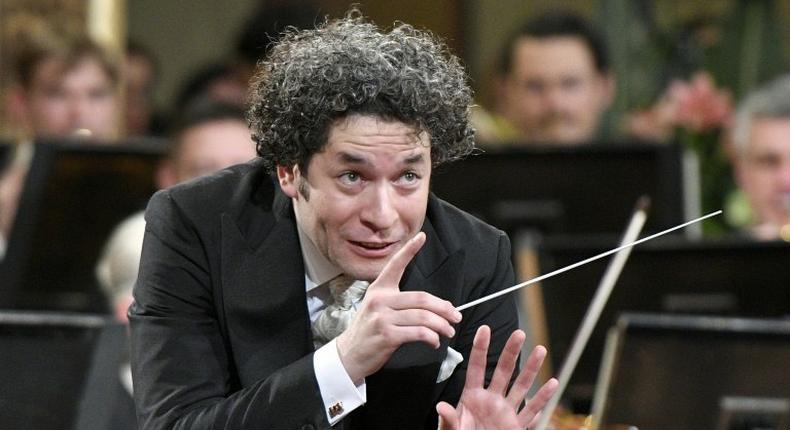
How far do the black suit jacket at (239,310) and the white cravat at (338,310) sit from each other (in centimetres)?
3

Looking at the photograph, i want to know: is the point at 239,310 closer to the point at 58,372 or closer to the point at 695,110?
the point at 58,372

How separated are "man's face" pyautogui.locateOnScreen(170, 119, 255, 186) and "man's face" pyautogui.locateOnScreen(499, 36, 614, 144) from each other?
1.26 meters

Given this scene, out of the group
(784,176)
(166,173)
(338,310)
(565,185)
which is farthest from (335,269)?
(784,176)

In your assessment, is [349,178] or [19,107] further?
[19,107]

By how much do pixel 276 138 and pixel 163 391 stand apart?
1.07 ft

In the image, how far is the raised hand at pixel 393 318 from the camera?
1.85 meters

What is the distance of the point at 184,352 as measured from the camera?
6.65ft

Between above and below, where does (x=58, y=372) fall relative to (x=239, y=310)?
below

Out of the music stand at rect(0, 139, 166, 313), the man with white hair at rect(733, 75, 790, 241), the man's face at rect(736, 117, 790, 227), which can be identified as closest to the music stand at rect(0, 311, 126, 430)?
the music stand at rect(0, 139, 166, 313)

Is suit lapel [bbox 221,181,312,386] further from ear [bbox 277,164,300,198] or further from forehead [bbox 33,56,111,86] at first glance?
forehead [bbox 33,56,111,86]

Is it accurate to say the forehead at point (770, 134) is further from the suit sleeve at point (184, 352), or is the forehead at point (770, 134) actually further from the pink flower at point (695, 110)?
the suit sleeve at point (184, 352)

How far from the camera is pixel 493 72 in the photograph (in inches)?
253

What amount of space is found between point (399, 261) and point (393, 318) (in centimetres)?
6

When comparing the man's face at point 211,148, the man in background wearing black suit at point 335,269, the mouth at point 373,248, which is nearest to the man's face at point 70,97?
the man's face at point 211,148
